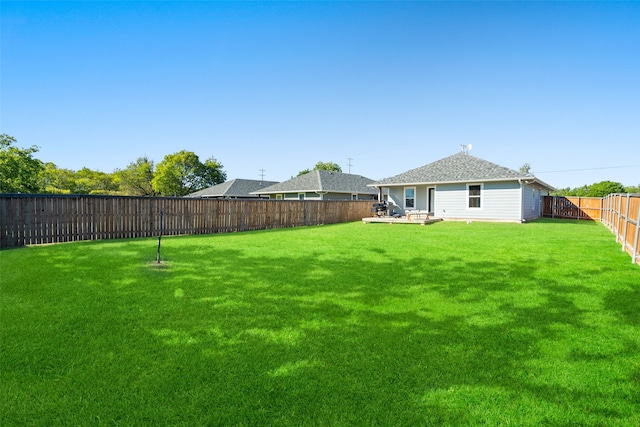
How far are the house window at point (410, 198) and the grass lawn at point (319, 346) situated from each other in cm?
1575

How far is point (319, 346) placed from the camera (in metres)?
2.86

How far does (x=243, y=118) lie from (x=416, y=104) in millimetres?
13568

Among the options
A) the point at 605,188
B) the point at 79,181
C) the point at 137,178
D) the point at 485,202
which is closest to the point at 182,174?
the point at 137,178

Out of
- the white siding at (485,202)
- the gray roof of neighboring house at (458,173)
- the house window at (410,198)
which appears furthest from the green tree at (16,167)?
the white siding at (485,202)

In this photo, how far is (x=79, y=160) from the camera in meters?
46.5

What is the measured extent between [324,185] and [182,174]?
2587 centimetres

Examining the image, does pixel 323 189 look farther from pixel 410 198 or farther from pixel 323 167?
pixel 323 167

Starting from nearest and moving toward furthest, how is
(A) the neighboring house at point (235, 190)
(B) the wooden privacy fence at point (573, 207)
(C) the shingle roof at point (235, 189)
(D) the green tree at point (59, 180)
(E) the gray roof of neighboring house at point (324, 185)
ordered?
1. (B) the wooden privacy fence at point (573, 207)
2. (E) the gray roof of neighboring house at point (324, 185)
3. (A) the neighboring house at point (235, 190)
4. (C) the shingle roof at point (235, 189)
5. (D) the green tree at point (59, 180)

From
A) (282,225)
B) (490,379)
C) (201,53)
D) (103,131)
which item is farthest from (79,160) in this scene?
(490,379)

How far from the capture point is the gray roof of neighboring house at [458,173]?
1736 centimetres

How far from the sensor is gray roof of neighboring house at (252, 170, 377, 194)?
97.8 feet

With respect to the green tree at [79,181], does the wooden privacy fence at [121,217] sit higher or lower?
lower

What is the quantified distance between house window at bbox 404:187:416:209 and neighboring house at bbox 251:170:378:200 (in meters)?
9.22

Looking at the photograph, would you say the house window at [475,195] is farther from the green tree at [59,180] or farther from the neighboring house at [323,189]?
the green tree at [59,180]
